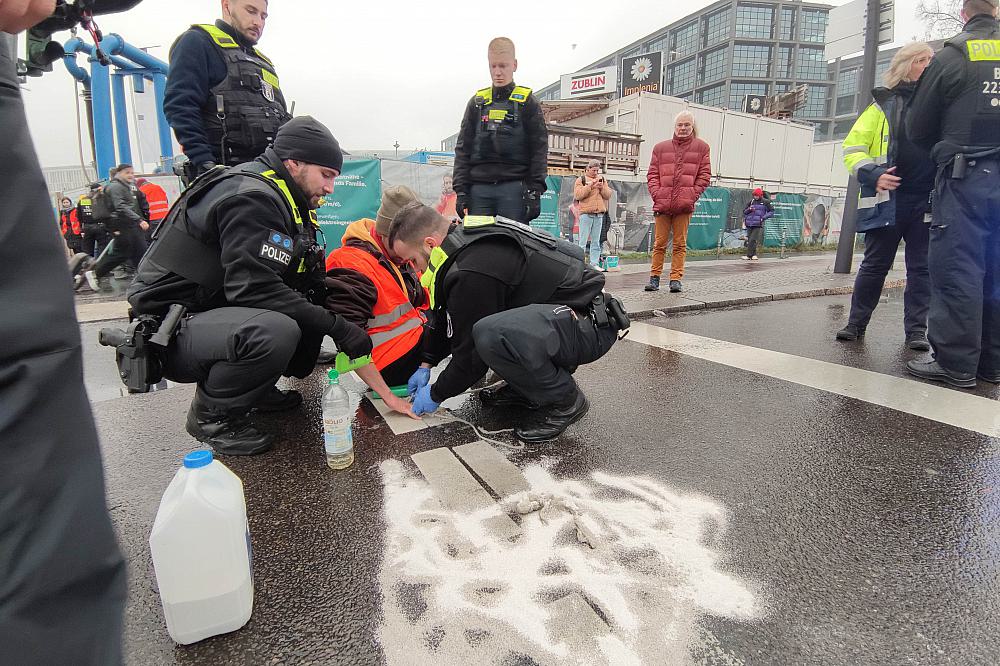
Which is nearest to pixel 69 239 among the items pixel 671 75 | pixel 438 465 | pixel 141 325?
pixel 141 325

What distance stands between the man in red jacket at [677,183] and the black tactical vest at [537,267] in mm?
3775

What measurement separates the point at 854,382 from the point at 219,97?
13.3 feet

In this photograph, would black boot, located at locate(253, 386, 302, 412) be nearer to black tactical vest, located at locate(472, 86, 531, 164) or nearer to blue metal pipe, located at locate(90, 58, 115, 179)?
black tactical vest, located at locate(472, 86, 531, 164)

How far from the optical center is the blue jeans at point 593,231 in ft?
27.2

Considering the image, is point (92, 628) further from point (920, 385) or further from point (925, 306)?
point (925, 306)

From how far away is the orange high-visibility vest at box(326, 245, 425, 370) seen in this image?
2.69m

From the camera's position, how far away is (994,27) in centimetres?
292

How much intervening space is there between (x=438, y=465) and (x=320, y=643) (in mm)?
907

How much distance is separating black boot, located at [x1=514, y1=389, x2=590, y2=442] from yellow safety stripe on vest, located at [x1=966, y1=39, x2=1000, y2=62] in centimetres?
288

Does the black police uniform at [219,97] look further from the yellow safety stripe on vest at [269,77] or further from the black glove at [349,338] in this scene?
the black glove at [349,338]

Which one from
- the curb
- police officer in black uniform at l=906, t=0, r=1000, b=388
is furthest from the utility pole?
police officer in black uniform at l=906, t=0, r=1000, b=388

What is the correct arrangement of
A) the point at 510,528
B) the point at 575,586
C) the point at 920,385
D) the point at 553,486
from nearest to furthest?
the point at 575,586 < the point at 510,528 < the point at 553,486 < the point at 920,385

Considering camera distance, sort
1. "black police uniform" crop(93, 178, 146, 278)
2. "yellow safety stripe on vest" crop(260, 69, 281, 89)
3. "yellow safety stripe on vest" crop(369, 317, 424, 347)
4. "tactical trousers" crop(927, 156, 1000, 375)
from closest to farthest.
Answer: "yellow safety stripe on vest" crop(369, 317, 424, 347) < "tactical trousers" crop(927, 156, 1000, 375) < "yellow safety stripe on vest" crop(260, 69, 281, 89) < "black police uniform" crop(93, 178, 146, 278)

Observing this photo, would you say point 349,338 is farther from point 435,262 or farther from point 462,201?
point 462,201
